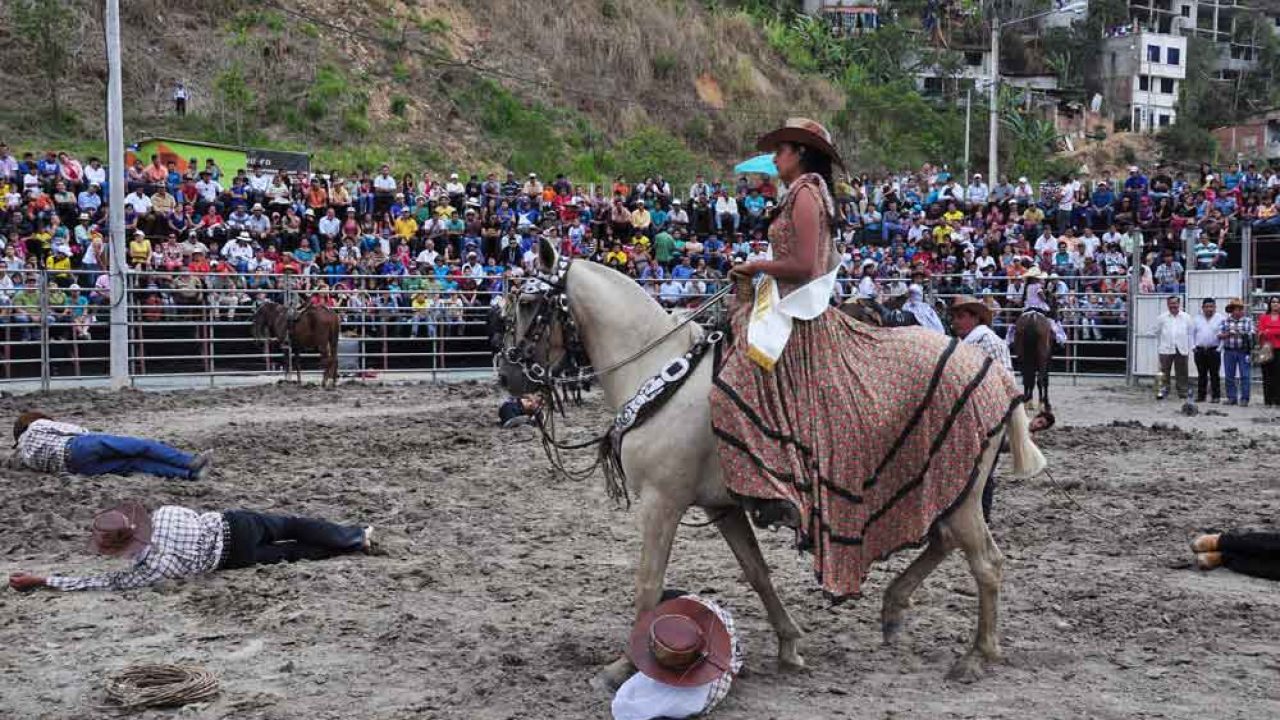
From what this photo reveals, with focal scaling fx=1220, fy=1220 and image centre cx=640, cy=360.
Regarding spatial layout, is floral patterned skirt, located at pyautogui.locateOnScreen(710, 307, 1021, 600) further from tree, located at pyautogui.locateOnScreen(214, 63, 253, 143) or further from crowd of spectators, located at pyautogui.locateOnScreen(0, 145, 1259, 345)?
tree, located at pyautogui.locateOnScreen(214, 63, 253, 143)

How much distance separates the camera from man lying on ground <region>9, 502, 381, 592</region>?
20.7 ft

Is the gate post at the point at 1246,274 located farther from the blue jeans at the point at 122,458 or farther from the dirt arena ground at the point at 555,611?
the blue jeans at the point at 122,458

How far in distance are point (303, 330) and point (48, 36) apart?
17.3m

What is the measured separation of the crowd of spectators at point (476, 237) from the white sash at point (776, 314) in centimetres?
1449

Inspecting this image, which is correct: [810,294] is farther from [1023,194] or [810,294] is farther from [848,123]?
[848,123]

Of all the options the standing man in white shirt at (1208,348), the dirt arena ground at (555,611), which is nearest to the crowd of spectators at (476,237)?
the standing man in white shirt at (1208,348)

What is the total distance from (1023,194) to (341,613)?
84.4ft

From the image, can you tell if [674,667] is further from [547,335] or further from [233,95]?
[233,95]

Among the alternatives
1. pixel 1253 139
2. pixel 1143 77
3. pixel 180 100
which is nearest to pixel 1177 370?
pixel 180 100

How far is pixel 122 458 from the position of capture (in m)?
9.65

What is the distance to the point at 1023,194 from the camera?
95.0 ft

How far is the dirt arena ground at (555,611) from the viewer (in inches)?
195

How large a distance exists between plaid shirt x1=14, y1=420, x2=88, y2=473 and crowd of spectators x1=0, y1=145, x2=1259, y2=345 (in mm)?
8117

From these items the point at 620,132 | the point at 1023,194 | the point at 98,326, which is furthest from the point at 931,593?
the point at 620,132
